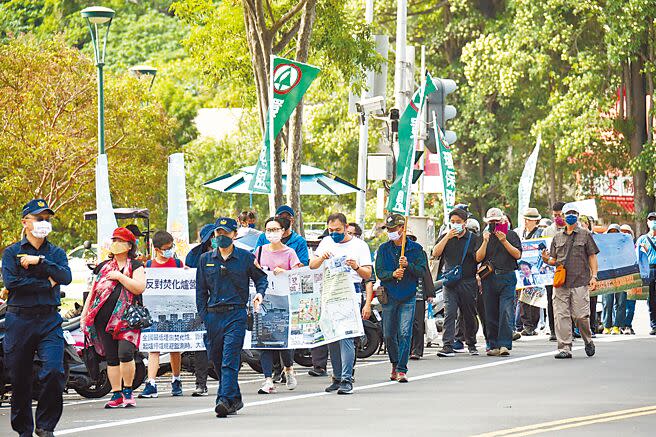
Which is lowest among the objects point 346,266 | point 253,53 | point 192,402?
point 192,402

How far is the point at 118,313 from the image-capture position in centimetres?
1524

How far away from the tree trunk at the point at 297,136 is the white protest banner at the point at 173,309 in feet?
27.4

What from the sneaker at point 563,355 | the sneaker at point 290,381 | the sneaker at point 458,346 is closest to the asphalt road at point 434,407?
the sneaker at point 290,381

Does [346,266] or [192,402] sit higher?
[346,266]

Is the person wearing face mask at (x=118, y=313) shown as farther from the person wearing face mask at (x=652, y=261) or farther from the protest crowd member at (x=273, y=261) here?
the person wearing face mask at (x=652, y=261)

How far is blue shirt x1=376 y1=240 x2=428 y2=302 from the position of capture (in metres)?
17.0

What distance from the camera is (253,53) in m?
25.4

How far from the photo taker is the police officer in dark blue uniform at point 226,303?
14.0 meters

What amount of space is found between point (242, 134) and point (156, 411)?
41848mm

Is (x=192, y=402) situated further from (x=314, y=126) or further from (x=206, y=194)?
(x=206, y=194)

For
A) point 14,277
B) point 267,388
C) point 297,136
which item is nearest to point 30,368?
point 14,277

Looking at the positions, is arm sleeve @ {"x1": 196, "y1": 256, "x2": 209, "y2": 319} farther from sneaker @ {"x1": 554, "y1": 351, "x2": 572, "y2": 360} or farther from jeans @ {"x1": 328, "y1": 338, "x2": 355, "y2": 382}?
sneaker @ {"x1": 554, "y1": 351, "x2": 572, "y2": 360}

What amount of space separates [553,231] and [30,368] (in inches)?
515

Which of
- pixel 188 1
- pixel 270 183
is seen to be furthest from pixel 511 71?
pixel 270 183
